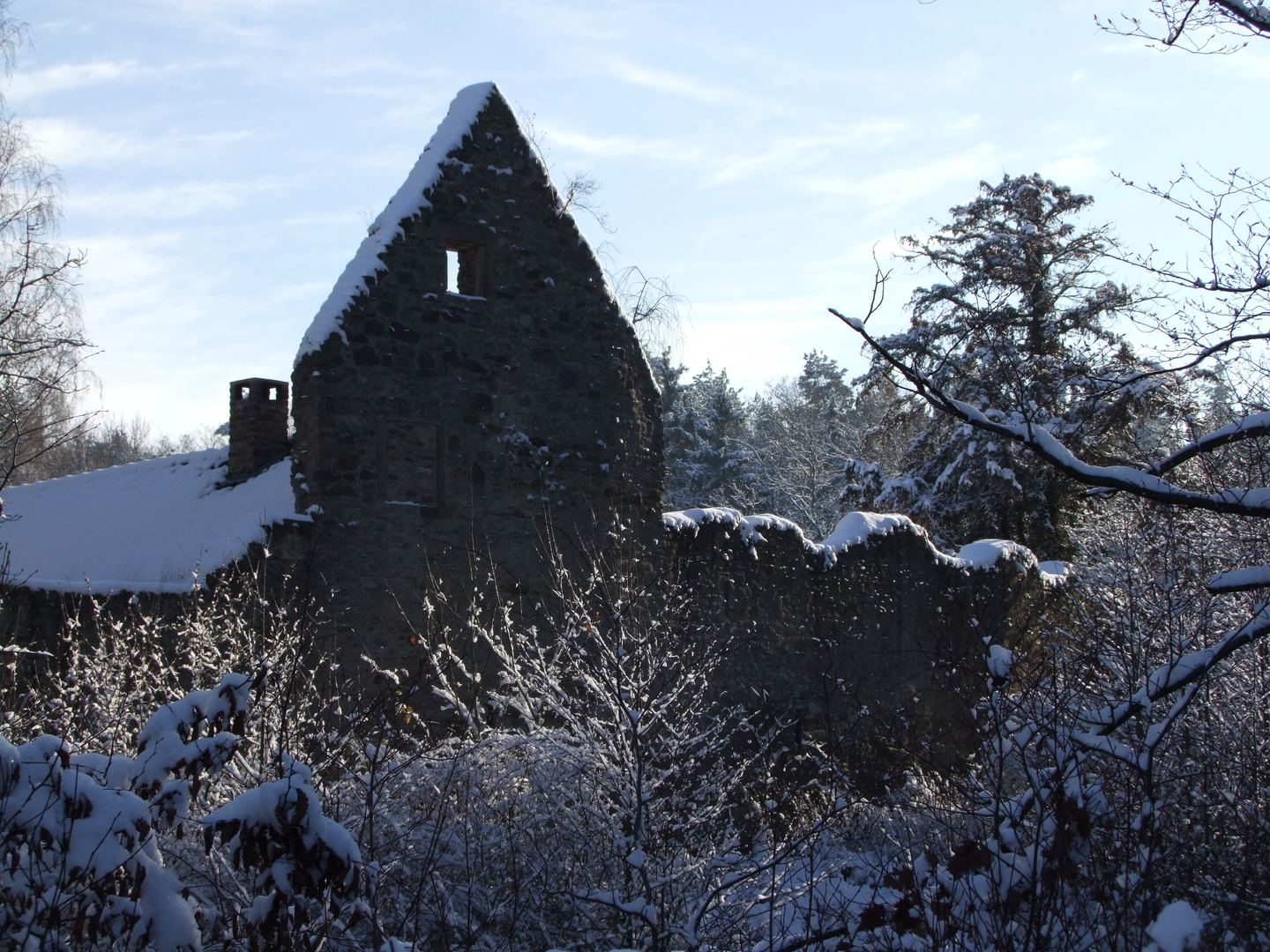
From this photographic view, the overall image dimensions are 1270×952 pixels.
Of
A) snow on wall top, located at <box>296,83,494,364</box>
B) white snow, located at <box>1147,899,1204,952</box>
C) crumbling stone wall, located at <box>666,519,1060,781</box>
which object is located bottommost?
crumbling stone wall, located at <box>666,519,1060,781</box>

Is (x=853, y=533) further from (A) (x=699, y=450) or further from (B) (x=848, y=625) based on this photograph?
(A) (x=699, y=450)

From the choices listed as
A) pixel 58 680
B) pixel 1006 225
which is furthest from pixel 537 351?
pixel 1006 225

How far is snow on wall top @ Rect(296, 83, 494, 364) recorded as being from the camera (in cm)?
888

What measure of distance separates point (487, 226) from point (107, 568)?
443cm

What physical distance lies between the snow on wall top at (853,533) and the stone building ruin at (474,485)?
42mm

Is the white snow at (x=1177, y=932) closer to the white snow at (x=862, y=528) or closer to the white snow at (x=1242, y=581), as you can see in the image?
the white snow at (x=1242, y=581)

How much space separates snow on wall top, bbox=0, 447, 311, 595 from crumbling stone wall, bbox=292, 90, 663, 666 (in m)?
0.76

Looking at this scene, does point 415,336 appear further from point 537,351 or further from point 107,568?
point 107,568

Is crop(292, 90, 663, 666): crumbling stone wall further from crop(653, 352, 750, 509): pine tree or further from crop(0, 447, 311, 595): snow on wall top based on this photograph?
crop(653, 352, 750, 509): pine tree

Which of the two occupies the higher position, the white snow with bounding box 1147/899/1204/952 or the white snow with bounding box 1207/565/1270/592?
the white snow with bounding box 1207/565/1270/592

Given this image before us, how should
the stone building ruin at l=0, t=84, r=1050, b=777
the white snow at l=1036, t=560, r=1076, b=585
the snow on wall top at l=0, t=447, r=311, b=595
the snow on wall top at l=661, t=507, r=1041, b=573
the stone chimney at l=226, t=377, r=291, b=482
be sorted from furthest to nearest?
the white snow at l=1036, t=560, r=1076, b=585, the stone chimney at l=226, t=377, r=291, b=482, the snow on wall top at l=661, t=507, r=1041, b=573, the stone building ruin at l=0, t=84, r=1050, b=777, the snow on wall top at l=0, t=447, r=311, b=595

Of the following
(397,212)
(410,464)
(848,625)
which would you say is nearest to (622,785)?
(410,464)

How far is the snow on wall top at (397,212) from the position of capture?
350 inches

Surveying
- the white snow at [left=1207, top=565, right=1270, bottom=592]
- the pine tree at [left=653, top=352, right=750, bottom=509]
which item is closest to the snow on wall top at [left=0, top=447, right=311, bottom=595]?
the white snow at [left=1207, top=565, right=1270, bottom=592]
